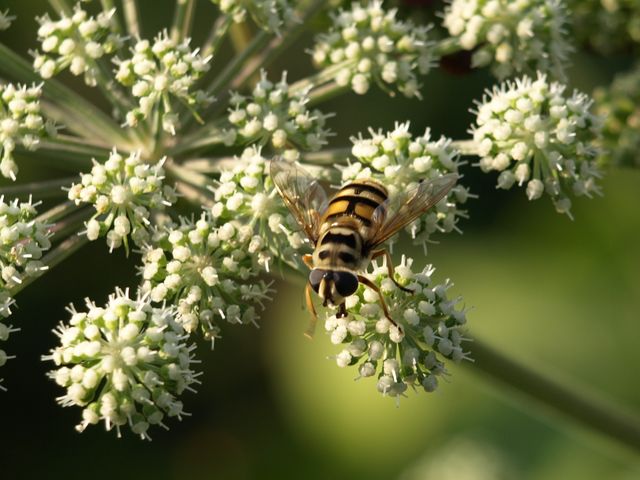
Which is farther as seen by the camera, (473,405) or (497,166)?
(473,405)

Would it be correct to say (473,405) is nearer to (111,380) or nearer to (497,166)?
(497,166)

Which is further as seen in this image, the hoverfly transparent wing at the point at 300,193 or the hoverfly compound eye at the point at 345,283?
the hoverfly transparent wing at the point at 300,193

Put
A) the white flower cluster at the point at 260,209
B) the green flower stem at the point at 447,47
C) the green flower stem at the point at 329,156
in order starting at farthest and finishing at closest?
the green flower stem at the point at 447,47, the green flower stem at the point at 329,156, the white flower cluster at the point at 260,209

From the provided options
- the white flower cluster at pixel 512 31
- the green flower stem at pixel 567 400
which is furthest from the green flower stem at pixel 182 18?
the green flower stem at pixel 567 400

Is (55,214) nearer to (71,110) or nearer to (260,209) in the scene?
(71,110)

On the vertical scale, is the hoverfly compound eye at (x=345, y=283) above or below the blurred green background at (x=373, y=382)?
below

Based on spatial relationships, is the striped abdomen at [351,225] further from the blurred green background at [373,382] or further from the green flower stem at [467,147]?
the blurred green background at [373,382]

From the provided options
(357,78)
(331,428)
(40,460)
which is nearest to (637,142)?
(357,78)
